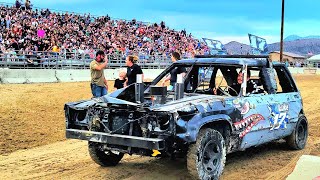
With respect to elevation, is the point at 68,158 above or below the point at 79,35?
below

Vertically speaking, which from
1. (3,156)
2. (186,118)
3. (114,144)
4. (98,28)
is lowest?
(3,156)

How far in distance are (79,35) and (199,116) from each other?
24.1 metres

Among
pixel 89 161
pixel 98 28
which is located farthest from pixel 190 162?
pixel 98 28

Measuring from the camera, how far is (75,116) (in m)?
6.30

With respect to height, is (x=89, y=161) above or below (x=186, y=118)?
below

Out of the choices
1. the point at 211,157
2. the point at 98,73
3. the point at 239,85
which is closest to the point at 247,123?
the point at 239,85

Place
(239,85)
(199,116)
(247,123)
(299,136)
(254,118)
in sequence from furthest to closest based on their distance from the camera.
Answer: (299,136), (239,85), (254,118), (247,123), (199,116)

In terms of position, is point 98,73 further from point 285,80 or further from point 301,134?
point 301,134

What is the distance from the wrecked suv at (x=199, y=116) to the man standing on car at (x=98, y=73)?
6.51ft

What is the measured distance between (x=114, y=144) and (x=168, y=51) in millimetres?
29739

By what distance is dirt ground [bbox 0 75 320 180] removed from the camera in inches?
257

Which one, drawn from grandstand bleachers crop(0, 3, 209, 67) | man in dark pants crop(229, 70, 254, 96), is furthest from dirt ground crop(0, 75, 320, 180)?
grandstand bleachers crop(0, 3, 209, 67)

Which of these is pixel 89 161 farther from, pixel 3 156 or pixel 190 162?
pixel 190 162

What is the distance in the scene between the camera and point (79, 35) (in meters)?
28.5
